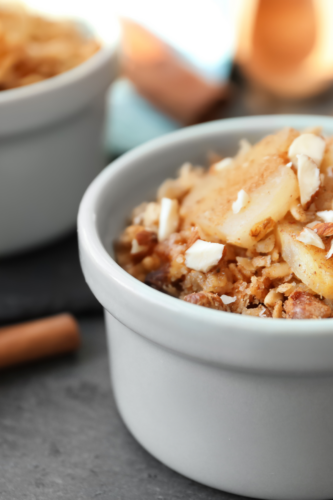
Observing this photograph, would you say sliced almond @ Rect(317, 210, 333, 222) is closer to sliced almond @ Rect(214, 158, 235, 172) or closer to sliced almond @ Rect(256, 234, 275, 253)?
sliced almond @ Rect(256, 234, 275, 253)

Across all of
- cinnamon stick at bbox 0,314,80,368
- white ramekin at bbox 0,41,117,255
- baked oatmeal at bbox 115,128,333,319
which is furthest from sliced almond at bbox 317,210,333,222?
white ramekin at bbox 0,41,117,255

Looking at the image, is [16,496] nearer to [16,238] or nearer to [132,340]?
[132,340]

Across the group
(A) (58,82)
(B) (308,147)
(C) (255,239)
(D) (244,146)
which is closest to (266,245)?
(C) (255,239)

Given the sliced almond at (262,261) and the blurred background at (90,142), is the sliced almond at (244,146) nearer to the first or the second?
the sliced almond at (262,261)

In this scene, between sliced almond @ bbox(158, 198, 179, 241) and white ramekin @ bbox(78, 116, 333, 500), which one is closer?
white ramekin @ bbox(78, 116, 333, 500)

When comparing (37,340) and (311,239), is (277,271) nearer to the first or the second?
(311,239)

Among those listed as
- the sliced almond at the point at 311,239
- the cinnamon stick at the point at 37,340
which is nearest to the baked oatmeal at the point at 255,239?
the sliced almond at the point at 311,239
